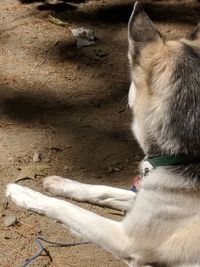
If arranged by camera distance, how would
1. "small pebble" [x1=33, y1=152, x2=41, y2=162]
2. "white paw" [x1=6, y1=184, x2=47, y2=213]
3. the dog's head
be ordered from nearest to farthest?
the dog's head < "white paw" [x1=6, y1=184, x2=47, y2=213] < "small pebble" [x1=33, y1=152, x2=41, y2=162]

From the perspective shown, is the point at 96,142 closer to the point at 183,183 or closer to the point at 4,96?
the point at 4,96

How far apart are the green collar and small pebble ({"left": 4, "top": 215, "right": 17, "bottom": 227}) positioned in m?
1.49

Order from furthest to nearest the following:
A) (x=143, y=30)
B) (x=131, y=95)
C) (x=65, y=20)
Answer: (x=65, y=20), (x=131, y=95), (x=143, y=30)

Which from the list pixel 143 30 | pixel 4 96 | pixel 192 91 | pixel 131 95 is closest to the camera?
pixel 192 91

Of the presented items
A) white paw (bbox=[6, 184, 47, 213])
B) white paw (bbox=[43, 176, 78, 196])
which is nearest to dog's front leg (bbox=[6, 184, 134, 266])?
white paw (bbox=[6, 184, 47, 213])

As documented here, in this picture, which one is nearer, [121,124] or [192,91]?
[192,91]

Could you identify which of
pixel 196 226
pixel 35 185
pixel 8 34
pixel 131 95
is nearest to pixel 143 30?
pixel 131 95

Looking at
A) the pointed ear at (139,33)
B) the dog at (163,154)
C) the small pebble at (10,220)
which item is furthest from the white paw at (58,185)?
the pointed ear at (139,33)

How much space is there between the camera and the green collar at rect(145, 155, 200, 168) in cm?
386

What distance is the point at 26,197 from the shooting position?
15.8 ft

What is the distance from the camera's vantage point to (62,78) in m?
6.82

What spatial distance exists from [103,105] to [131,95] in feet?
7.05

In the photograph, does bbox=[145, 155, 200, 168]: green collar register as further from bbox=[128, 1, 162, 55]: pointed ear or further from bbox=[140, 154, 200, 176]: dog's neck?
bbox=[128, 1, 162, 55]: pointed ear

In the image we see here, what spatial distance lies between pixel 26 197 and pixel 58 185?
0.39m
